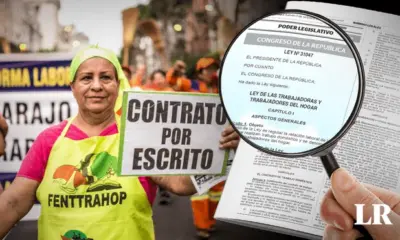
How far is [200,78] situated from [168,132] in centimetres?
23

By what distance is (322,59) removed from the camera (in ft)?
3.09

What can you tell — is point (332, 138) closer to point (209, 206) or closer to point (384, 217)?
point (384, 217)

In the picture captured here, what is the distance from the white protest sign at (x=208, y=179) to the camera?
115 centimetres

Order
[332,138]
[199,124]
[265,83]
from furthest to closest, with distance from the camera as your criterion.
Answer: [199,124]
[265,83]
[332,138]

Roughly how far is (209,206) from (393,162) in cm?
51

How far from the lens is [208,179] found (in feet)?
3.80

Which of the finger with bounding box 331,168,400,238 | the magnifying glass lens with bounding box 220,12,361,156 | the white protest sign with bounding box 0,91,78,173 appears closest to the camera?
the finger with bounding box 331,168,400,238

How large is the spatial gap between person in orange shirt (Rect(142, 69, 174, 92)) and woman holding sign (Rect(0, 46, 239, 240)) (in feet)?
0.32

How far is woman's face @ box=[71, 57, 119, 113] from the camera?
1112 mm

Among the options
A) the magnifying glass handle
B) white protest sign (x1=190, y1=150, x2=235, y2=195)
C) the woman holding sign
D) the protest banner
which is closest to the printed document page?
white protest sign (x1=190, y1=150, x2=235, y2=195)

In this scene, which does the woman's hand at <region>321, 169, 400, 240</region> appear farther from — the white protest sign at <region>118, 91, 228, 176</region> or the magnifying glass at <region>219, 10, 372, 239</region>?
the white protest sign at <region>118, 91, 228, 176</region>

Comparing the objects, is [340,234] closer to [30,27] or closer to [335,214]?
[335,214]

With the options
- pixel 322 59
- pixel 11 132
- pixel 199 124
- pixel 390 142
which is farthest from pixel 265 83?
pixel 11 132

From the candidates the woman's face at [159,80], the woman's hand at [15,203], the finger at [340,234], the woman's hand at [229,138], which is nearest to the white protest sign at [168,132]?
the woman's hand at [229,138]
